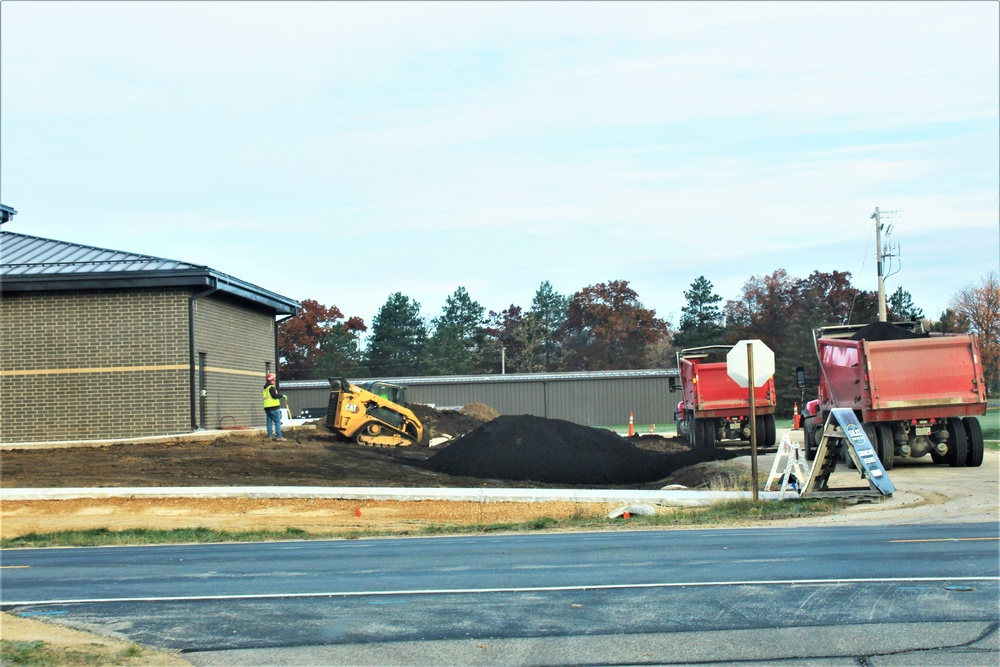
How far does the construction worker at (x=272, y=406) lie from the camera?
2718cm

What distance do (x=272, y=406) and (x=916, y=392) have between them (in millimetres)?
16347

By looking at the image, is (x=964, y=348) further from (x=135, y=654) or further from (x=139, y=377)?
(x=139, y=377)

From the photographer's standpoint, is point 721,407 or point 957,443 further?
point 721,407

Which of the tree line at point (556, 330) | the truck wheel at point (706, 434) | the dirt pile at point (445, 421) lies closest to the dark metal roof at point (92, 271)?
the dirt pile at point (445, 421)

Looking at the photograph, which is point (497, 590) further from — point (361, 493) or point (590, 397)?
point (590, 397)

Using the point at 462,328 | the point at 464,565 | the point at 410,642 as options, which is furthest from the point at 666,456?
the point at 462,328

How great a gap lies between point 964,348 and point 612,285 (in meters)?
69.9

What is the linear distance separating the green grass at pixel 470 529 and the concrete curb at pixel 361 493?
1.49m

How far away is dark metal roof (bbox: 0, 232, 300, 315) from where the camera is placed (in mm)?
27828

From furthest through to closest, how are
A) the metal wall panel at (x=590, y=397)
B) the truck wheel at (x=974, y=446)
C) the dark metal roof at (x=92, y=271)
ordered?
the metal wall panel at (x=590, y=397) < the dark metal roof at (x=92, y=271) < the truck wheel at (x=974, y=446)

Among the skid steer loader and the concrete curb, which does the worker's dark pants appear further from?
the concrete curb

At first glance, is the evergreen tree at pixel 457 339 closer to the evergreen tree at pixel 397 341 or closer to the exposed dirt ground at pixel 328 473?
the evergreen tree at pixel 397 341

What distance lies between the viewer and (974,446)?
2127 centimetres

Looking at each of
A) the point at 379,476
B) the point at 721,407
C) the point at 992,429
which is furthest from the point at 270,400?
the point at 992,429
